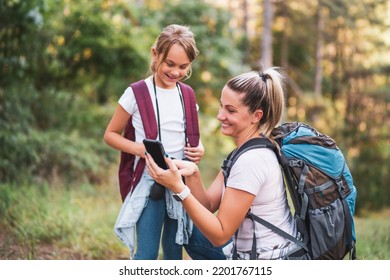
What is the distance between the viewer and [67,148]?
8398mm

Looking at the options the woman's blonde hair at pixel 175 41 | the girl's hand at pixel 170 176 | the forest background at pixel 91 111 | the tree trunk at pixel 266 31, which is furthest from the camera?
the tree trunk at pixel 266 31

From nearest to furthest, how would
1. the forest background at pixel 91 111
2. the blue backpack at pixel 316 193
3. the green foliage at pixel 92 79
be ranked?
the blue backpack at pixel 316 193 → the forest background at pixel 91 111 → the green foliage at pixel 92 79

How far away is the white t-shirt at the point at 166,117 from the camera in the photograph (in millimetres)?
3277

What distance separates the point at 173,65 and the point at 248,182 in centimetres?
101

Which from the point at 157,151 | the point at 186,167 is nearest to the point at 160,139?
the point at 186,167

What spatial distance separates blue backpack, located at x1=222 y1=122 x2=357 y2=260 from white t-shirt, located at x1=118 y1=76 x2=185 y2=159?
23.5 inches

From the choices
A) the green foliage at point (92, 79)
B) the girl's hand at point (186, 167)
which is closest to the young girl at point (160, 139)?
the girl's hand at point (186, 167)

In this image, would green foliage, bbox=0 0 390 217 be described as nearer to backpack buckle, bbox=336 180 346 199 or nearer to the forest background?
the forest background

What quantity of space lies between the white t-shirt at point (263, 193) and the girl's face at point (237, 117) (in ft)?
0.65

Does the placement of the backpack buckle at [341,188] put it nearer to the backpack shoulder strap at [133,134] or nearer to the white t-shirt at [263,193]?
the white t-shirt at [263,193]

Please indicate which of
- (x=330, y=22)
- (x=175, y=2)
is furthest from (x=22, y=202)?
(x=330, y=22)

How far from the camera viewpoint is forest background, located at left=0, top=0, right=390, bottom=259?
5.64 metres

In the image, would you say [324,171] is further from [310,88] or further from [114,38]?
[310,88]

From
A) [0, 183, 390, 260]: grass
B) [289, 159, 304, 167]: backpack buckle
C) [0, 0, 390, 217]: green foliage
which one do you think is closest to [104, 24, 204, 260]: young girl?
[289, 159, 304, 167]: backpack buckle
